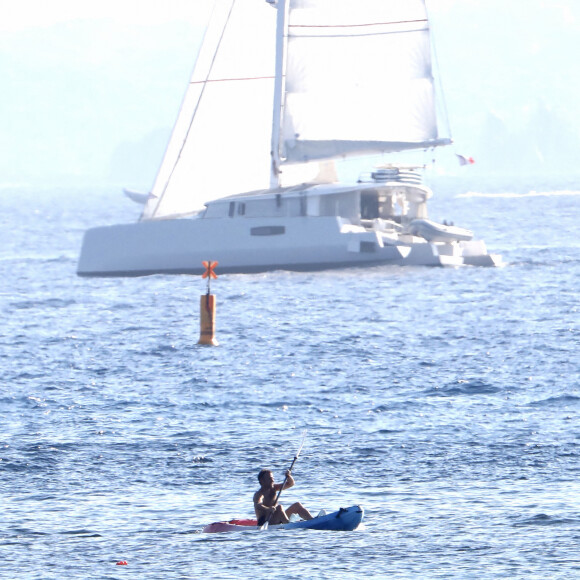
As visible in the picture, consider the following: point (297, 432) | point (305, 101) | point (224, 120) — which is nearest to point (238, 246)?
point (224, 120)

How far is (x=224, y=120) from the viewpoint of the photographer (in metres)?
60.3

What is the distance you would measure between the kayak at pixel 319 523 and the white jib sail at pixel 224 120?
38.1 meters

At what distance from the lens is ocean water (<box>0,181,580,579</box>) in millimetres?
21062

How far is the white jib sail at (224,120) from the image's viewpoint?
5988 centimetres

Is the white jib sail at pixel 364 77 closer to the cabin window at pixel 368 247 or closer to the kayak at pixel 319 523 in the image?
the cabin window at pixel 368 247

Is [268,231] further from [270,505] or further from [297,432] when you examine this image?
[270,505]

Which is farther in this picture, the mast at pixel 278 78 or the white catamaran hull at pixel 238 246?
the white catamaran hull at pixel 238 246

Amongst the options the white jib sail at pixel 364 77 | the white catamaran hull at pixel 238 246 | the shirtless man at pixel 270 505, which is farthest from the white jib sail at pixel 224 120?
the shirtless man at pixel 270 505

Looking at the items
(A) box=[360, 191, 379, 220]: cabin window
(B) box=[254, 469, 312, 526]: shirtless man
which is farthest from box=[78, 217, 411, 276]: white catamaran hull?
(B) box=[254, 469, 312, 526]: shirtless man

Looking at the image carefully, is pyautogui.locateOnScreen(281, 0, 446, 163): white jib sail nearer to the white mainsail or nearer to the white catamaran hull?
the white mainsail

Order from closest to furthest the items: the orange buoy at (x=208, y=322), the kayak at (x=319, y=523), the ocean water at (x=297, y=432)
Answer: the ocean water at (x=297, y=432)
the kayak at (x=319, y=523)
the orange buoy at (x=208, y=322)

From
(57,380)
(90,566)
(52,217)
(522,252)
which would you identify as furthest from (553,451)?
(52,217)

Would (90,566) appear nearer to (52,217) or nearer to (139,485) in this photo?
(139,485)

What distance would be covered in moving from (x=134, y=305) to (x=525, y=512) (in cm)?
3333
